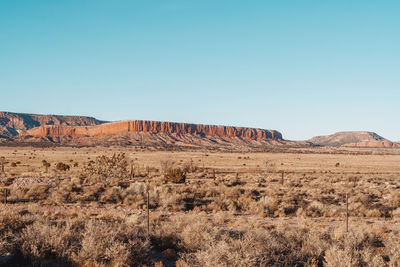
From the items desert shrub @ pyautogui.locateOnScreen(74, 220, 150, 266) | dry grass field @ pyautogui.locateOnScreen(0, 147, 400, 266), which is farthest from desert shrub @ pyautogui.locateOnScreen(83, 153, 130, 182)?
desert shrub @ pyautogui.locateOnScreen(74, 220, 150, 266)

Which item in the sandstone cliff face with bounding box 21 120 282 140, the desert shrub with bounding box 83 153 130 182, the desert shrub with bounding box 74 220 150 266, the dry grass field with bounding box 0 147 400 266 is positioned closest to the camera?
the desert shrub with bounding box 74 220 150 266

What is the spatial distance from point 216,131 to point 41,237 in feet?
537

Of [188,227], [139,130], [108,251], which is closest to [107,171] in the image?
[188,227]

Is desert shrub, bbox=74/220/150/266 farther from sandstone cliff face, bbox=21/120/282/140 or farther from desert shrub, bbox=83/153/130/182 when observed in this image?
sandstone cliff face, bbox=21/120/282/140

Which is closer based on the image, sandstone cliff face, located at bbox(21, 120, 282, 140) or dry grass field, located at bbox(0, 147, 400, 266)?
dry grass field, located at bbox(0, 147, 400, 266)

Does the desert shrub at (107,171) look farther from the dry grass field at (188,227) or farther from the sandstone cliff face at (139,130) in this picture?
the sandstone cliff face at (139,130)

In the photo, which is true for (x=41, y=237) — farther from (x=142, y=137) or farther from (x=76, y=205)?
(x=142, y=137)

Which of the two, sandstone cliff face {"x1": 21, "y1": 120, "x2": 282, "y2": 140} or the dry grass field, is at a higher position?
sandstone cliff face {"x1": 21, "y1": 120, "x2": 282, "y2": 140}

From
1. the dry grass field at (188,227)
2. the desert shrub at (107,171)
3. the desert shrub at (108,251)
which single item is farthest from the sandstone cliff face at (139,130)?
the desert shrub at (108,251)

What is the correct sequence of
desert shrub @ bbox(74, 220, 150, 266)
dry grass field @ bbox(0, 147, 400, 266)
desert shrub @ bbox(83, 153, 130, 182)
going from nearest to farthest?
desert shrub @ bbox(74, 220, 150, 266) → dry grass field @ bbox(0, 147, 400, 266) → desert shrub @ bbox(83, 153, 130, 182)

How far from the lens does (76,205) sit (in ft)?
44.9

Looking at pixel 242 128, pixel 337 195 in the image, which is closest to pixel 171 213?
pixel 337 195

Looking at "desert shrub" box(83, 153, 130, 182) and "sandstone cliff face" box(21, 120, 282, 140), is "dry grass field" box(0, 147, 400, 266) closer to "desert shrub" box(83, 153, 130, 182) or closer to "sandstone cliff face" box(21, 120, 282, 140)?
"desert shrub" box(83, 153, 130, 182)

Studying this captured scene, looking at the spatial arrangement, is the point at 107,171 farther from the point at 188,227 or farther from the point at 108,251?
the point at 108,251
